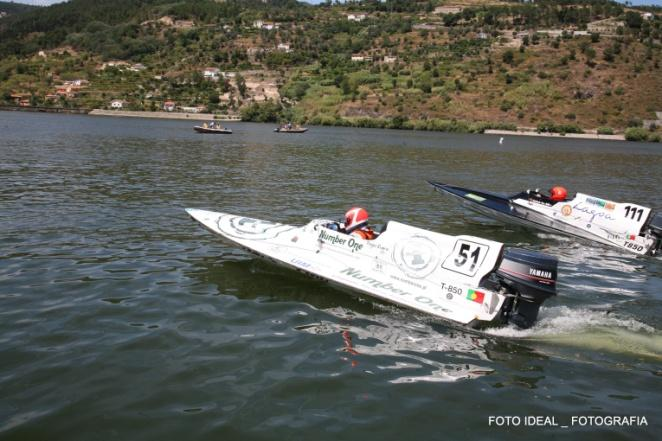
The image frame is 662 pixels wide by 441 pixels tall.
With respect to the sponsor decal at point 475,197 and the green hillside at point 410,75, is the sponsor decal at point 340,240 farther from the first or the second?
the green hillside at point 410,75

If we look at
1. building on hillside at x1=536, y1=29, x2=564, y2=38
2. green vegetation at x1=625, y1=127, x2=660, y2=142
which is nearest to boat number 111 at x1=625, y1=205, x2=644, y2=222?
green vegetation at x1=625, y1=127, x2=660, y2=142

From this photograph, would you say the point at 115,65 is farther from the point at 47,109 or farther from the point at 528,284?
→ the point at 528,284

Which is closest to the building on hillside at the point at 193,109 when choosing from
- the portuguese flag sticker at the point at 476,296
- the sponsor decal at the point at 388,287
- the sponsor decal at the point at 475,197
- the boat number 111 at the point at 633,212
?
the sponsor decal at the point at 475,197

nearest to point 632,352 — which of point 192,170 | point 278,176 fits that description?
point 278,176

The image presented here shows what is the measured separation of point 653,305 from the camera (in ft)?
39.7

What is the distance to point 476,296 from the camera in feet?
33.0

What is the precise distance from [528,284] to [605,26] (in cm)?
18955

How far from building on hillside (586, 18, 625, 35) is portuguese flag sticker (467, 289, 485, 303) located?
563 ft

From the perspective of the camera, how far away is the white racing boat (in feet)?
33.0

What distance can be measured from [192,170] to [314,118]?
279 feet

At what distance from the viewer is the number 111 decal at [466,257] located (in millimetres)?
10156

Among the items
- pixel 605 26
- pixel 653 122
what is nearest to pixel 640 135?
pixel 653 122

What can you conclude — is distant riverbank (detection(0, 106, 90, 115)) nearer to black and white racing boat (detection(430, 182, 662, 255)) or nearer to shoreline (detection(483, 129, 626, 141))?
shoreline (detection(483, 129, 626, 141))

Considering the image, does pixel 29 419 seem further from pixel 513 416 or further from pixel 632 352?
pixel 632 352
